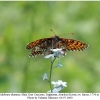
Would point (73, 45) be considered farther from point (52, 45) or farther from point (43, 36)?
point (43, 36)

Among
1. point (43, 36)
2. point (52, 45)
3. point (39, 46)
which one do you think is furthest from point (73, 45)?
point (43, 36)

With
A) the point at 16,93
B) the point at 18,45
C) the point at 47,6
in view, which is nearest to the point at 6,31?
the point at 18,45

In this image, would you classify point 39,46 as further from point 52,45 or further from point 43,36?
point 43,36

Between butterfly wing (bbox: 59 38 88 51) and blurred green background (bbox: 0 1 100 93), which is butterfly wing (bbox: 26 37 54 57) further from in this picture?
blurred green background (bbox: 0 1 100 93)

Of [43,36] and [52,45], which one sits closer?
[52,45]

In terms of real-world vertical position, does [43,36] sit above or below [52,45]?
above

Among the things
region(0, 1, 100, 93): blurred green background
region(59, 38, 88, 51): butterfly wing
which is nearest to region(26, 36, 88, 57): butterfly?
region(59, 38, 88, 51): butterfly wing
